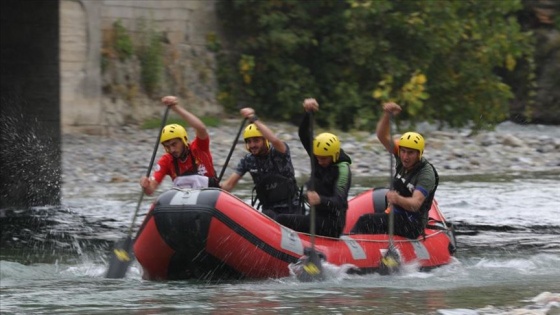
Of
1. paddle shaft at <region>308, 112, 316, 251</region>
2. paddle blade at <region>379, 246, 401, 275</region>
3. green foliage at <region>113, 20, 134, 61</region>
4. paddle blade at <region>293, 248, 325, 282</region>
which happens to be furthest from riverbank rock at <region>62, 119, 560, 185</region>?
paddle blade at <region>293, 248, 325, 282</region>

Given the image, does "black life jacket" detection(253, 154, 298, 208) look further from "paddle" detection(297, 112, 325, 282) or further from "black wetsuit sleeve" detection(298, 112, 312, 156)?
"paddle" detection(297, 112, 325, 282)

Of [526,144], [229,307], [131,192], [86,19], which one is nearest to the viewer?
[229,307]

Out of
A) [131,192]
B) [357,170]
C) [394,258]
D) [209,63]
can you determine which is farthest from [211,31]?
[394,258]

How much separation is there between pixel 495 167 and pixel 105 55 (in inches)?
286

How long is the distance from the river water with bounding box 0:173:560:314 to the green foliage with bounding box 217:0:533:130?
25.6ft

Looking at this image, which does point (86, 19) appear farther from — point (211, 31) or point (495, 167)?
point (495, 167)

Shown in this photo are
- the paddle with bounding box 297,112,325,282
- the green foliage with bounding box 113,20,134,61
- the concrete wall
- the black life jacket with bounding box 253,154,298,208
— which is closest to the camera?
the paddle with bounding box 297,112,325,282

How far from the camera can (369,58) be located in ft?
84.9

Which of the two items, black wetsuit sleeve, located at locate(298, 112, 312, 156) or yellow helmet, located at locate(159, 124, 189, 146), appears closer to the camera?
yellow helmet, located at locate(159, 124, 189, 146)

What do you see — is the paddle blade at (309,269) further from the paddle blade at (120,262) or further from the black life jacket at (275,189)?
the paddle blade at (120,262)

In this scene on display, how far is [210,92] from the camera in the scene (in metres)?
26.5

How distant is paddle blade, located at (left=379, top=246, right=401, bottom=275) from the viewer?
37.9 ft

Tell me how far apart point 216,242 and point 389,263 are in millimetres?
1650

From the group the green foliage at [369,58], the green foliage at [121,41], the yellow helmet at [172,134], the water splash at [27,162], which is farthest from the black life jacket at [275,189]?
the green foliage at [121,41]
